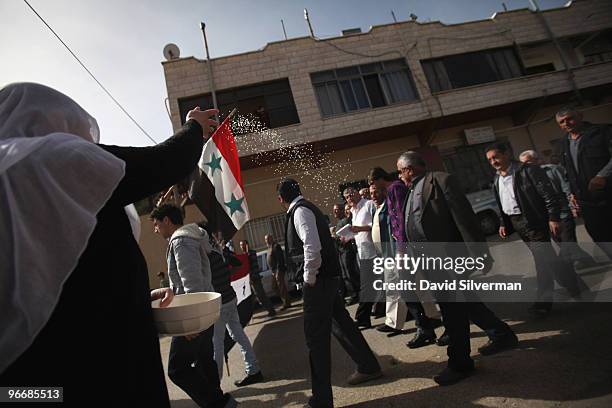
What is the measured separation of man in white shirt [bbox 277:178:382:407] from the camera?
265 cm

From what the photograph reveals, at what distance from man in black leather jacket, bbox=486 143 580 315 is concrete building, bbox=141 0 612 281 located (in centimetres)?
902

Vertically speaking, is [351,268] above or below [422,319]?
above

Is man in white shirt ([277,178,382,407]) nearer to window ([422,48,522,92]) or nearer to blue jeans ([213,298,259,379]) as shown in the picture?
blue jeans ([213,298,259,379])

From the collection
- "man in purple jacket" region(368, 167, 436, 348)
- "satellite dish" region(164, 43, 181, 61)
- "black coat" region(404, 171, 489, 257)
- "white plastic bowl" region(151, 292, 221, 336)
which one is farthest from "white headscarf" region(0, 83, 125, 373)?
"satellite dish" region(164, 43, 181, 61)

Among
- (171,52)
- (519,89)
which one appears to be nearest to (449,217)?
(171,52)

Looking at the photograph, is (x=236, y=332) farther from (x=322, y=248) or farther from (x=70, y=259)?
(x=70, y=259)

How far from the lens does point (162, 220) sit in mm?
3215

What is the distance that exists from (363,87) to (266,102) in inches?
170

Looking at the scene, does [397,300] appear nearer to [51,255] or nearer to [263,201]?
[51,255]

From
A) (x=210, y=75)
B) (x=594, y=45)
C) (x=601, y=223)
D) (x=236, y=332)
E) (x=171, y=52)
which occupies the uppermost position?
(x=171, y=52)

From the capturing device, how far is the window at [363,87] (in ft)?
44.4

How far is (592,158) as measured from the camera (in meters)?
3.44

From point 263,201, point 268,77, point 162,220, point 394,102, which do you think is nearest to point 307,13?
point 268,77

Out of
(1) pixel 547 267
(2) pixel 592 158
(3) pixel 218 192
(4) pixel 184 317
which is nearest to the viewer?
(4) pixel 184 317
